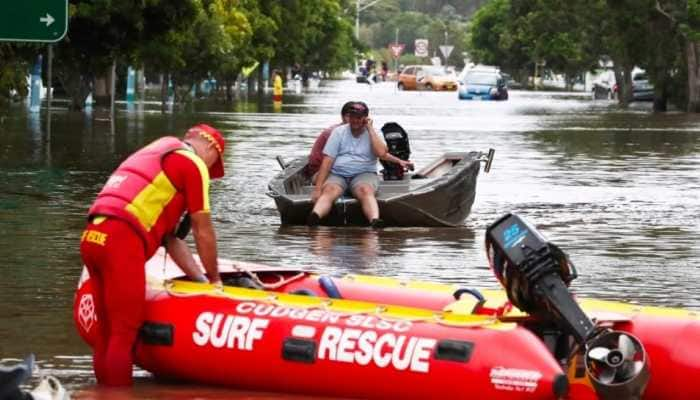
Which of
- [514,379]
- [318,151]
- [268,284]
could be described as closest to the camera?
[514,379]

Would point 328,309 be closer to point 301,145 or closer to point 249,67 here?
point 301,145

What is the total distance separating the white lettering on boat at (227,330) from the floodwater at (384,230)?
250 millimetres

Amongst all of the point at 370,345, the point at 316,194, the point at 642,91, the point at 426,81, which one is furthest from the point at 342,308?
the point at 426,81

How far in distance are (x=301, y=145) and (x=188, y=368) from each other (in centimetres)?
2337

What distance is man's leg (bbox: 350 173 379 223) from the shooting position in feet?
57.1

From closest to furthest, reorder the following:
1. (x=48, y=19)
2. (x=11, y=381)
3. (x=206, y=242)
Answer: (x=11, y=381), (x=206, y=242), (x=48, y=19)

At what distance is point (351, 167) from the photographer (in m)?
17.4

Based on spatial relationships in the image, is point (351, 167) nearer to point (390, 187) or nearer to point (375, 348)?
point (390, 187)

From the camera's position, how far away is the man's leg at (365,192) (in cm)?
1741

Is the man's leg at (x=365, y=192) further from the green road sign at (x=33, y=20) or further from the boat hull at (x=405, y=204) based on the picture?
the green road sign at (x=33, y=20)

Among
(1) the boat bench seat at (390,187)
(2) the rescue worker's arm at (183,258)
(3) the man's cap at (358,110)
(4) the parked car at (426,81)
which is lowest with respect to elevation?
(4) the parked car at (426,81)

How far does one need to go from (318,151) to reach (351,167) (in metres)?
0.91

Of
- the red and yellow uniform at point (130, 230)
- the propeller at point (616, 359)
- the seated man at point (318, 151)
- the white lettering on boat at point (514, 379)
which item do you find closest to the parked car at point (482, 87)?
the seated man at point (318, 151)

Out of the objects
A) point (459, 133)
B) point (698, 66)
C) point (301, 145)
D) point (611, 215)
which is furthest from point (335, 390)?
point (698, 66)
